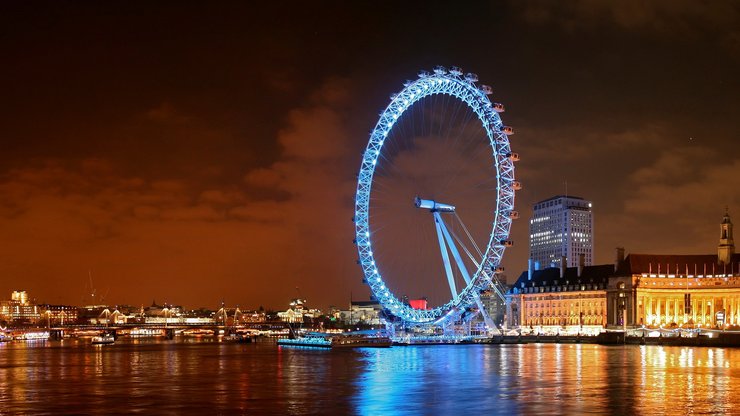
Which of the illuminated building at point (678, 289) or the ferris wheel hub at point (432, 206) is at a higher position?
the ferris wheel hub at point (432, 206)

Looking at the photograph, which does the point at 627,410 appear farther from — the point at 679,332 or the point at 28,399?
the point at 679,332

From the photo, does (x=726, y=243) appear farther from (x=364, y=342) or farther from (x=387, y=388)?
(x=387, y=388)

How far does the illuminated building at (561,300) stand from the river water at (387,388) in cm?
9377

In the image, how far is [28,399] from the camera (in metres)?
47.0

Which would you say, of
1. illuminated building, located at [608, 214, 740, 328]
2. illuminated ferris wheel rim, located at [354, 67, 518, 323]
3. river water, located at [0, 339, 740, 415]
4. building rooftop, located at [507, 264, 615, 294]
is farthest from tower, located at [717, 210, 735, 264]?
river water, located at [0, 339, 740, 415]

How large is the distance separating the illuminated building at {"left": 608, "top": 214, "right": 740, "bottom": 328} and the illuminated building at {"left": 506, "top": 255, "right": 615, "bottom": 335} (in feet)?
24.2

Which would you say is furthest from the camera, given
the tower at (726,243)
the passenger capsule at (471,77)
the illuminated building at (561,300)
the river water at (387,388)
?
the illuminated building at (561,300)

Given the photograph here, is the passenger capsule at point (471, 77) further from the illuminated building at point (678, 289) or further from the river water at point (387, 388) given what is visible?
the illuminated building at point (678, 289)

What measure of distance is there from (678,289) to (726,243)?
1135cm

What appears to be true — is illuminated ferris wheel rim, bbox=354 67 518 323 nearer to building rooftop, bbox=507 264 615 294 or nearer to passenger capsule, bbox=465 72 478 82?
passenger capsule, bbox=465 72 478 82

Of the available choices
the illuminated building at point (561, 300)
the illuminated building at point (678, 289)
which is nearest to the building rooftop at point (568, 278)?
the illuminated building at point (561, 300)

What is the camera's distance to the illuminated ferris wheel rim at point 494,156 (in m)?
98.5

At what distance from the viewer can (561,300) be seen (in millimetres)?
178250

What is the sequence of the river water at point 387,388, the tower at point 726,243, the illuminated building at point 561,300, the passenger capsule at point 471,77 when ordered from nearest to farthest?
the river water at point 387,388 → the passenger capsule at point 471,77 → the tower at point 726,243 → the illuminated building at point 561,300
